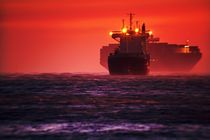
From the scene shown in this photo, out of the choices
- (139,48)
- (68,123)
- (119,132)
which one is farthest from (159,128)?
(139,48)

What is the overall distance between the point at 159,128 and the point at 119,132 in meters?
3.29

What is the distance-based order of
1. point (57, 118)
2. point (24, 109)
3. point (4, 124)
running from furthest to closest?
1. point (24, 109)
2. point (57, 118)
3. point (4, 124)

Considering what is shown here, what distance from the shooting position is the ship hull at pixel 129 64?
148750mm

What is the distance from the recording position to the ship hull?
148750 millimetres

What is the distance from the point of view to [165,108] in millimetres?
50188

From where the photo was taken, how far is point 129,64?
149625mm

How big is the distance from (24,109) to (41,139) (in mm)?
20143

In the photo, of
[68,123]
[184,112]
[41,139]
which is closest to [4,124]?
[68,123]

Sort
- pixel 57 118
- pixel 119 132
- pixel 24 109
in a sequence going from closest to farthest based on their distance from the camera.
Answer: pixel 119 132
pixel 57 118
pixel 24 109

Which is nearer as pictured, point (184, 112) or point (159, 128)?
point (159, 128)

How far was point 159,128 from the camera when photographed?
34406 mm

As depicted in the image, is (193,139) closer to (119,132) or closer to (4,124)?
(119,132)

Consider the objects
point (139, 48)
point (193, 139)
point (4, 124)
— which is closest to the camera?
point (193, 139)

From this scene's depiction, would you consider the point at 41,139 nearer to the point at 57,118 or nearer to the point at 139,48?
the point at 57,118
